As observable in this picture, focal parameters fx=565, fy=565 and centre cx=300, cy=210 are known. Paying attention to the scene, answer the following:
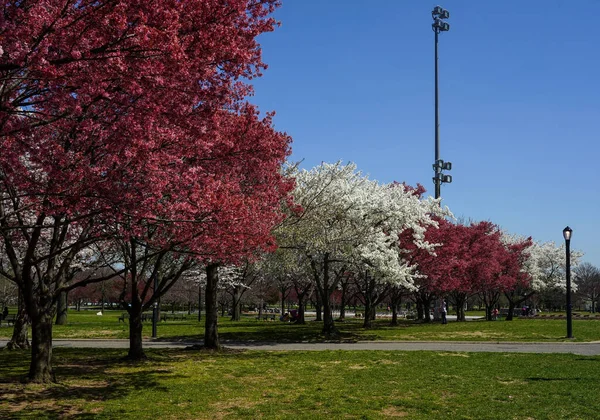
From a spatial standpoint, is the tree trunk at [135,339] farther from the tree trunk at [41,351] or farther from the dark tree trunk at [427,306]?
the dark tree trunk at [427,306]

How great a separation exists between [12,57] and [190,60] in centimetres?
228

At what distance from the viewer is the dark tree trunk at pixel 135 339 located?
693 inches

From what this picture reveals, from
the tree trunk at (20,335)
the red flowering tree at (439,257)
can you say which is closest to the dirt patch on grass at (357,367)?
the tree trunk at (20,335)

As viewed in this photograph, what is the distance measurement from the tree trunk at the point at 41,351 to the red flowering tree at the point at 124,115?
23 millimetres

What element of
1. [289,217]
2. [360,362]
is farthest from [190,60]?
[289,217]

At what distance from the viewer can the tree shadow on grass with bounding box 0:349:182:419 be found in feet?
32.8

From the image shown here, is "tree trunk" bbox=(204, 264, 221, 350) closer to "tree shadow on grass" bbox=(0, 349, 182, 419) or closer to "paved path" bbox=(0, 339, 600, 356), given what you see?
"paved path" bbox=(0, 339, 600, 356)

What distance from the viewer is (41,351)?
502 inches

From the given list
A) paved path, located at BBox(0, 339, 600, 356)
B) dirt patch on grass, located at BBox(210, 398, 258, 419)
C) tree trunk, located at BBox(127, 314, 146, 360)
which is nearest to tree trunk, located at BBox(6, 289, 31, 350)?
paved path, located at BBox(0, 339, 600, 356)

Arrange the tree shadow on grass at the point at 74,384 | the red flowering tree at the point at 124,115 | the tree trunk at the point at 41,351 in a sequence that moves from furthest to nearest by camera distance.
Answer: the tree trunk at the point at 41,351 < the tree shadow on grass at the point at 74,384 < the red flowering tree at the point at 124,115

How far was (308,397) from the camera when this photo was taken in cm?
1108

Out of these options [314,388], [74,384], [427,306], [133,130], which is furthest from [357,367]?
[427,306]

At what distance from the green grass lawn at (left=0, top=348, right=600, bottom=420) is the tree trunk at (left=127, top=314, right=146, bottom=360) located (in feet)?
1.26

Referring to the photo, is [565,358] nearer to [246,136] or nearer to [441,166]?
[246,136]
